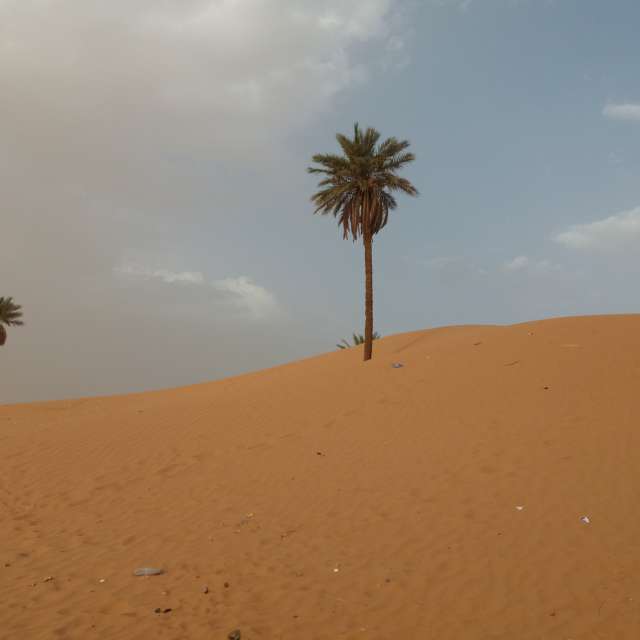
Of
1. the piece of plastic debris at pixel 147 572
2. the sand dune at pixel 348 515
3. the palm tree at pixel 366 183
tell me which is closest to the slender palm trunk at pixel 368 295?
the palm tree at pixel 366 183

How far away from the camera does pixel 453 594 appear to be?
654cm

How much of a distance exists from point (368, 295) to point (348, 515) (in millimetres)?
20443

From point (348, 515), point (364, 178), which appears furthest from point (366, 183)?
point (348, 515)

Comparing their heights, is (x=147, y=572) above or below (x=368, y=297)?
below

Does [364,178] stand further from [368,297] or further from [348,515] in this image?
[348,515]

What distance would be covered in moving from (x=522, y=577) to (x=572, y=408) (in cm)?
894

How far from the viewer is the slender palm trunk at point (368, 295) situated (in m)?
29.0

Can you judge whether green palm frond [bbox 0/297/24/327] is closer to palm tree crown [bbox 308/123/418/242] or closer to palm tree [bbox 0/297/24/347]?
palm tree [bbox 0/297/24/347]

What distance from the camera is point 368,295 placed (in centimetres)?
2911

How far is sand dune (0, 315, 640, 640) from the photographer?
6043 mm

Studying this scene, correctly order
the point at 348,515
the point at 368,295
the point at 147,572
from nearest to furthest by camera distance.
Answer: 1. the point at 147,572
2. the point at 348,515
3. the point at 368,295

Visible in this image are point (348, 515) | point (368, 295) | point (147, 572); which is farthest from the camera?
point (368, 295)

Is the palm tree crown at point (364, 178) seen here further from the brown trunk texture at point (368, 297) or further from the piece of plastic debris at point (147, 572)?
the piece of plastic debris at point (147, 572)

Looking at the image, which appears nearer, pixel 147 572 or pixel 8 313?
pixel 147 572
